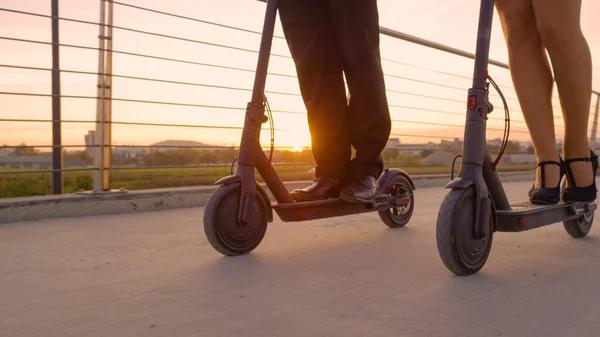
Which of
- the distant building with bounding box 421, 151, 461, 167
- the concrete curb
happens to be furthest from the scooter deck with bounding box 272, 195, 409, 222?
the distant building with bounding box 421, 151, 461, 167

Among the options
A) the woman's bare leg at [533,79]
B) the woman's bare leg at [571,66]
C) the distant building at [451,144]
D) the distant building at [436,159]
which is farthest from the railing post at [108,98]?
the distant building at [451,144]

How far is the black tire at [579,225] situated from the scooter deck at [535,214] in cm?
6

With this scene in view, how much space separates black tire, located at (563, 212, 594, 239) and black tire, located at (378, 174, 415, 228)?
55cm

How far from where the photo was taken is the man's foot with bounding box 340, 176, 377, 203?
→ 1.71m

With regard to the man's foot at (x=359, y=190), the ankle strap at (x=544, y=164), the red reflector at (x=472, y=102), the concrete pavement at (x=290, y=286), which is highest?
the red reflector at (x=472, y=102)

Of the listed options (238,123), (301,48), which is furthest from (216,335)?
(238,123)

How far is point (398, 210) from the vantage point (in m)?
2.10

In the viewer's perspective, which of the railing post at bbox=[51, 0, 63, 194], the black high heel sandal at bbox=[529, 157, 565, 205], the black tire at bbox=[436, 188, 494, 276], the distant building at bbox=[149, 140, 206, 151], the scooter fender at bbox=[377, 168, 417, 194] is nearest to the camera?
the black tire at bbox=[436, 188, 494, 276]

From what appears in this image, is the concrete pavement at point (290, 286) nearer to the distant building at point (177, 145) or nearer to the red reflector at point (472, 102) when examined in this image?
the red reflector at point (472, 102)

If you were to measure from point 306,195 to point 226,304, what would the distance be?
733 mm

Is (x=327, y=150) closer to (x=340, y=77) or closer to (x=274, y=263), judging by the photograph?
(x=340, y=77)

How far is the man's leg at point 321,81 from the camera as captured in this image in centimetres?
180

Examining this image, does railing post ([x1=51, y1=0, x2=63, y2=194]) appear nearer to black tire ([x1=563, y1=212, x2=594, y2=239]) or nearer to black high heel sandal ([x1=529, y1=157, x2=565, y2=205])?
black high heel sandal ([x1=529, y1=157, x2=565, y2=205])

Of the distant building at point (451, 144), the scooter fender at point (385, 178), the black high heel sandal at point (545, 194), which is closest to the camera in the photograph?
the black high heel sandal at point (545, 194)
